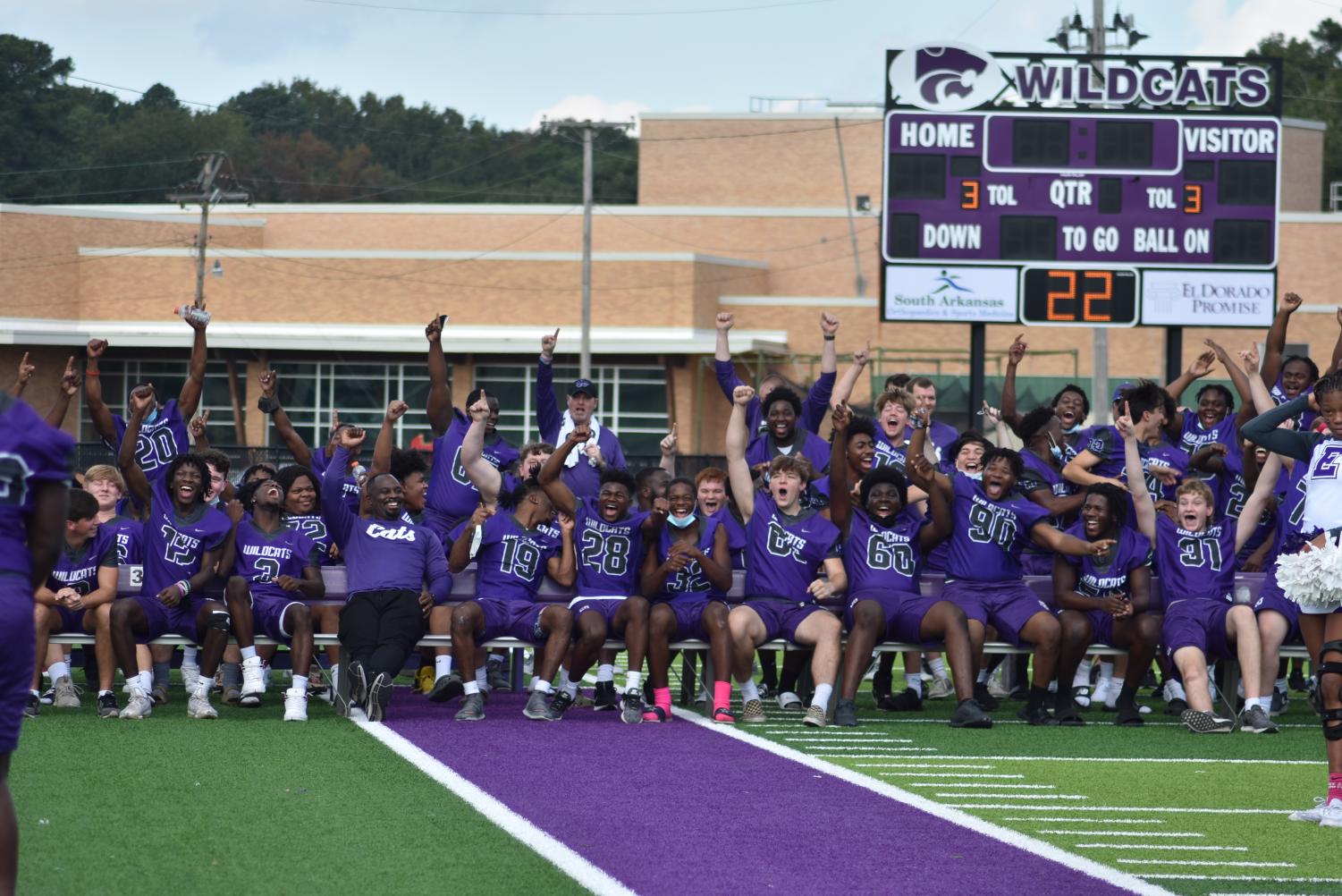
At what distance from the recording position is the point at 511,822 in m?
7.03

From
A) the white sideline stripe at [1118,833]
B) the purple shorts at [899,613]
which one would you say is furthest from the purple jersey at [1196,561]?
the white sideline stripe at [1118,833]

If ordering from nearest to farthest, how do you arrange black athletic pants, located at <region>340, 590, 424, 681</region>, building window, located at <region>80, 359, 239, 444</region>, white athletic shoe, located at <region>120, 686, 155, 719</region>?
white athletic shoe, located at <region>120, 686, 155, 719</region>, black athletic pants, located at <region>340, 590, 424, 681</region>, building window, located at <region>80, 359, 239, 444</region>

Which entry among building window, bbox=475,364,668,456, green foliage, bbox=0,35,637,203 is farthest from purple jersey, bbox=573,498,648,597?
green foliage, bbox=0,35,637,203

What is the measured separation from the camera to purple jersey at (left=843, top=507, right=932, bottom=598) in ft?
35.1

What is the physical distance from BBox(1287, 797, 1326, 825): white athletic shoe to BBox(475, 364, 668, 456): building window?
36.4 m

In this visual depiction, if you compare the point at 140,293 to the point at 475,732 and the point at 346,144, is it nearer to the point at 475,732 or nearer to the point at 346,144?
the point at 475,732

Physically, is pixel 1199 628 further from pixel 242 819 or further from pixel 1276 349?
pixel 242 819

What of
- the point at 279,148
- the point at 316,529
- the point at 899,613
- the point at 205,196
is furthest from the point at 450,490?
the point at 279,148

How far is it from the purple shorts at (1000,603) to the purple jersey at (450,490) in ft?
10.2

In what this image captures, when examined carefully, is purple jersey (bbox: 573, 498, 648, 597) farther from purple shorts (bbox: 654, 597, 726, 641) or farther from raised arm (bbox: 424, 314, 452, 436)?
raised arm (bbox: 424, 314, 452, 436)

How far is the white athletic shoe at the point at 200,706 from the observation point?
10.1 meters

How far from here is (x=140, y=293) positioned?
47062mm

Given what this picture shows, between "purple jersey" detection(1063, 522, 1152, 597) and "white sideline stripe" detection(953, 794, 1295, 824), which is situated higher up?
"purple jersey" detection(1063, 522, 1152, 597)

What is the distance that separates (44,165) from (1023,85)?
62.7 metres
